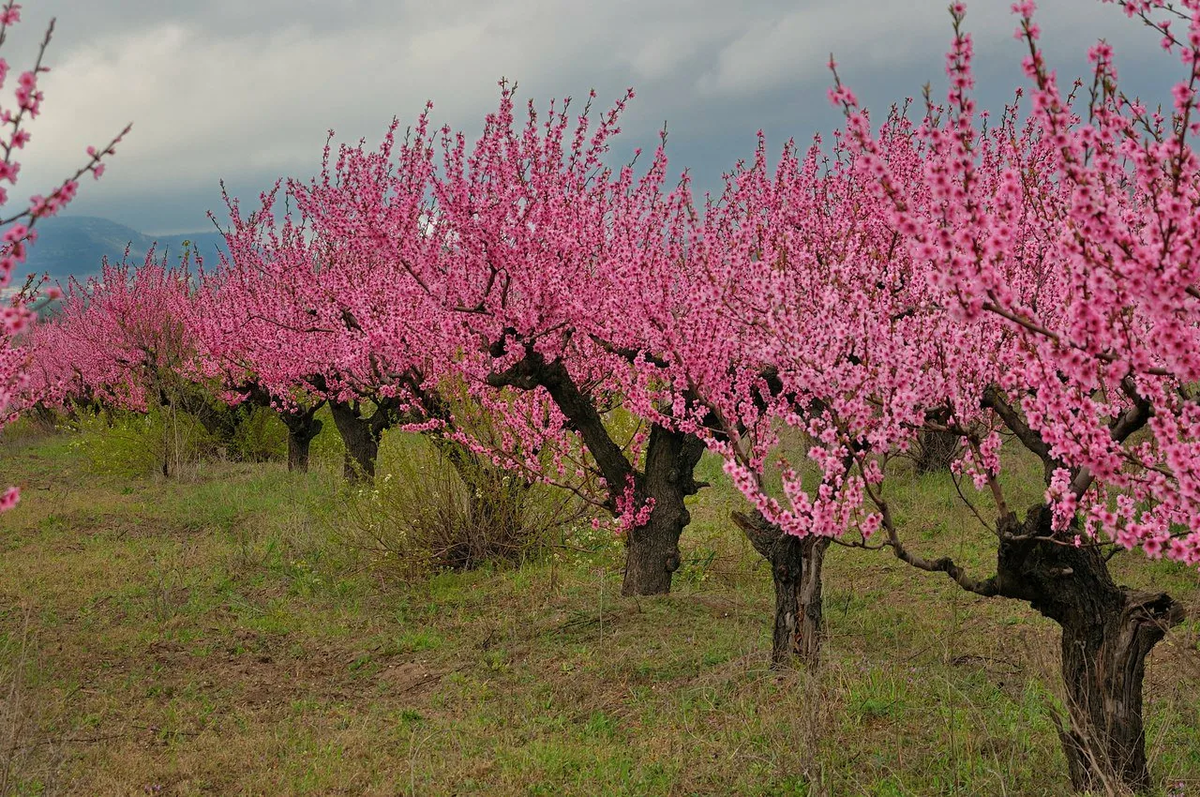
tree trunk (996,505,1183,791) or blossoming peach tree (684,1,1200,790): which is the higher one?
blossoming peach tree (684,1,1200,790)

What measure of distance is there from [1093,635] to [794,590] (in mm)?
2207

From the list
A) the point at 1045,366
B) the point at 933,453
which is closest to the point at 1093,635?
the point at 1045,366

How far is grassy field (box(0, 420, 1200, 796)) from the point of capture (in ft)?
16.5

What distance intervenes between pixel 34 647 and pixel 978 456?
757cm

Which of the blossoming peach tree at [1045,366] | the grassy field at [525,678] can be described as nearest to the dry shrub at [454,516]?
the grassy field at [525,678]

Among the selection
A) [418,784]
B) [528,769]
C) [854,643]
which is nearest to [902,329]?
[854,643]

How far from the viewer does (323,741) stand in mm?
5879

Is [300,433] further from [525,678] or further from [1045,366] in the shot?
[1045,366]

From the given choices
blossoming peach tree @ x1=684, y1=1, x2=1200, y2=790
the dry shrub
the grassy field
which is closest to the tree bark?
the grassy field

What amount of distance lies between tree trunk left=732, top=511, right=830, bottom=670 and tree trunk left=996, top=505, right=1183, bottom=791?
5.48ft

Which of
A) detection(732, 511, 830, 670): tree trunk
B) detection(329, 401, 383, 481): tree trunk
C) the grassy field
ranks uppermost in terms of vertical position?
detection(329, 401, 383, 481): tree trunk

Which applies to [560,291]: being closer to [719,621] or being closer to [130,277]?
[719,621]

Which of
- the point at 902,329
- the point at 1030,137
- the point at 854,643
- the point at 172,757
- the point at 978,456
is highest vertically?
the point at 1030,137

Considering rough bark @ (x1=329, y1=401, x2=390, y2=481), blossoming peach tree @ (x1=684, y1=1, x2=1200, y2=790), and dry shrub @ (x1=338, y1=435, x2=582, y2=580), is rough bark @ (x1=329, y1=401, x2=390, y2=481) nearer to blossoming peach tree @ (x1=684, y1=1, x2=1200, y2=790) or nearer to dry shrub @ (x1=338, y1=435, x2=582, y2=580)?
dry shrub @ (x1=338, y1=435, x2=582, y2=580)
